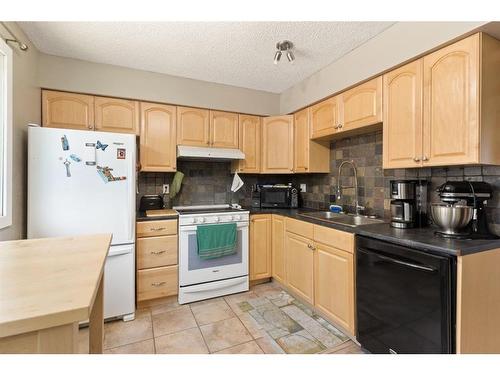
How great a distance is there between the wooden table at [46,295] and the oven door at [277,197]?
7.17 ft

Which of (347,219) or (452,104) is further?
(347,219)

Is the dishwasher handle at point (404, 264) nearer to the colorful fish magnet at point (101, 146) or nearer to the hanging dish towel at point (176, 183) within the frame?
the hanging dish towel at point (176, 183)

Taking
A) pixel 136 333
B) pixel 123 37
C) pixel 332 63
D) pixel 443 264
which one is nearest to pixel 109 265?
pixel 136 333

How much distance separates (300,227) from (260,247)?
634 millimetres

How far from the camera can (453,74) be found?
1502 millimetres

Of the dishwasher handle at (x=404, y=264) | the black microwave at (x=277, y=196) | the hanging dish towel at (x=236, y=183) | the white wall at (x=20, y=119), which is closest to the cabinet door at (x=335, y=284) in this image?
the dishwasher handle at (x=404, y=264)

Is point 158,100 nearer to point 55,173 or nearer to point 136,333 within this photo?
point 55,173

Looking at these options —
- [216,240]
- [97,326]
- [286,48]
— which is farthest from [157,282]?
[286,48]

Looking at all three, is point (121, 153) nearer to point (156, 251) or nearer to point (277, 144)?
point (156, 251)

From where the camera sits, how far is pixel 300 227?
2.34 metres

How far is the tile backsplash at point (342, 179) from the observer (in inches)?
68.4

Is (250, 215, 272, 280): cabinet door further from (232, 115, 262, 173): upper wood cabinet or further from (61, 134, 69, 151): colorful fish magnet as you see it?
(61, 134, 69, 151): colorful fish magnet

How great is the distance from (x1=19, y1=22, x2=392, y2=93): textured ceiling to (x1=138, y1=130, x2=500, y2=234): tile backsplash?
91 centimetres
